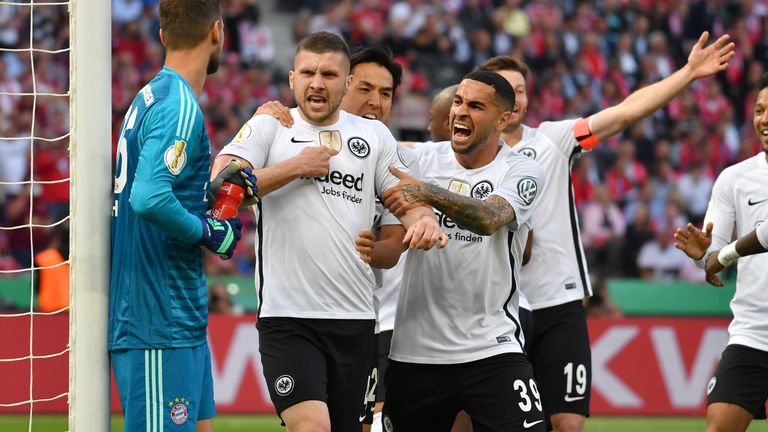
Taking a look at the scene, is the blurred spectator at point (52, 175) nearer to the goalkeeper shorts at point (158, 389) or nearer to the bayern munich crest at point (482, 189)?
the bayern munich crest at point (482, 189)

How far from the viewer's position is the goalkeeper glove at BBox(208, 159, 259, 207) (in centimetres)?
511

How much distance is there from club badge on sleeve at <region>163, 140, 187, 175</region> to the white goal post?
1.76 feet

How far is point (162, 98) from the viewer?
4.85 metres

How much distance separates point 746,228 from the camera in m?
7.00

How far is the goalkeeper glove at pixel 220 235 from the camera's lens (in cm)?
484

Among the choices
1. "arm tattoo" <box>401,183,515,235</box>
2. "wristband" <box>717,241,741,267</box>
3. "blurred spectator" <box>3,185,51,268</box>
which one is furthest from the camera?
"blurred spectator" <box>3,185,51,268</box>

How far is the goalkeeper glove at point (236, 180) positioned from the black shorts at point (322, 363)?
2.77 ft

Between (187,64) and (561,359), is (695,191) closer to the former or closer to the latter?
(561,359)

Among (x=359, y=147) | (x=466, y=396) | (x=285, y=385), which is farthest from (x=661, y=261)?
(x=285, y=385)

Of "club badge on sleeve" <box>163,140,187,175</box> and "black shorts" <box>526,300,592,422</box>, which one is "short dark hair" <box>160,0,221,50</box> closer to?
"club badge on sleeve" <box>163,140,187,175</box>

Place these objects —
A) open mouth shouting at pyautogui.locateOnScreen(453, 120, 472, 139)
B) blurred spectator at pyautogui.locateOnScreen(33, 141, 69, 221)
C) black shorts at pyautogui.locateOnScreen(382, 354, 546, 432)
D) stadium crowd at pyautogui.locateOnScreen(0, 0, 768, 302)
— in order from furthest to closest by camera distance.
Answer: stadium crowd at pyautogui.locateOnScreen(0, 0, 768, 302) → blurred spectator at pyautogui.locateOnScreen(33, 141, 69, 221) → open mouth shouting at pyautogui.locateOnScreen(453, 120, 472, 139) → black shorts at pyautogui.locateOnScreen(382, 354, 546, 432)

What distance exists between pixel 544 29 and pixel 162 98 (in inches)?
627

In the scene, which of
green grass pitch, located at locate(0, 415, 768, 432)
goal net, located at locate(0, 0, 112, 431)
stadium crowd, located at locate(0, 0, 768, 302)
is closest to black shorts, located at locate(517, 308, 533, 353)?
goal net, located at locate(0, 0, 112, 431)

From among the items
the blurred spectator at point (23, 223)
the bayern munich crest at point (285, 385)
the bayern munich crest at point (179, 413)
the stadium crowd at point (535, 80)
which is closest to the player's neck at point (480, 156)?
the bayern munich crest at point (285, 385)
